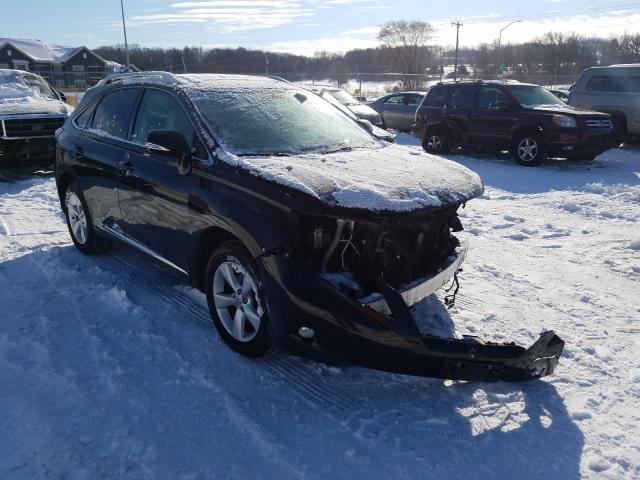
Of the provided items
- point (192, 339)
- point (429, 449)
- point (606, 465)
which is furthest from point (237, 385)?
point (606, 465)

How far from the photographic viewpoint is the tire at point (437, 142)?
42.1 feet

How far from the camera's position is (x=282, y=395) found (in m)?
3.09

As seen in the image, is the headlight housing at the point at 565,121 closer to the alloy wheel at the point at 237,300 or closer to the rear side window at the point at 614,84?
the rear side window at the point at 614,84

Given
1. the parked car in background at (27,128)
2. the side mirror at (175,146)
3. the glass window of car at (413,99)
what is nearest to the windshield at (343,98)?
the glass window of car at (413,99)

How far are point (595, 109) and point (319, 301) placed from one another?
42.7 ft

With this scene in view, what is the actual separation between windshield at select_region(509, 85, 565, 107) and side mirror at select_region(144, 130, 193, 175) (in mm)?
9595

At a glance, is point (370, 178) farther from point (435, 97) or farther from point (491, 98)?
point (435, 97)

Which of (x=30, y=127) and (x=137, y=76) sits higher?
(x=137, y=76)

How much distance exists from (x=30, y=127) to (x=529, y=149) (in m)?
9.73

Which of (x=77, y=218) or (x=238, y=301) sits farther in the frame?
(x=77, y=218)

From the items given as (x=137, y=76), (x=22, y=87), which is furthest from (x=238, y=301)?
(x=22, y=87)

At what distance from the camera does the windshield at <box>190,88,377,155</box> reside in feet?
12.5

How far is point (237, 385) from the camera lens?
3.18 m

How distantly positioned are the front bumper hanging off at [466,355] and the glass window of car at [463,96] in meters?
10.5
